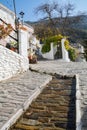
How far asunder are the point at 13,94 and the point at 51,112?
1595 millimetres

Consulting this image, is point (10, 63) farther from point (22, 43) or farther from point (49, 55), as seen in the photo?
point (49, 55)

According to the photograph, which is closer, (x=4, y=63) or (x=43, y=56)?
(x=4, y=63)

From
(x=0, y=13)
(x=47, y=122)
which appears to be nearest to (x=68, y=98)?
(x=47, y=122)

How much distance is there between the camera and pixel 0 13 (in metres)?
28.4

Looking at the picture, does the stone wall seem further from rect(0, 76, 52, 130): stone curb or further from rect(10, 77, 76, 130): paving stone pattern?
rect(10, 77, 76, 130): paving stone pattern

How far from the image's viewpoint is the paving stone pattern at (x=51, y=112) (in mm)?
5629

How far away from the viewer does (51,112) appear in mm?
6430

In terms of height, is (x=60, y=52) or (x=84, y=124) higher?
(x=60, y=52)

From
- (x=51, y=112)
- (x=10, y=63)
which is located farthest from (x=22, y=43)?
(x=51, y=112)

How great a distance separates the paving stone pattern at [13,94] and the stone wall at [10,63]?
30 centimetres

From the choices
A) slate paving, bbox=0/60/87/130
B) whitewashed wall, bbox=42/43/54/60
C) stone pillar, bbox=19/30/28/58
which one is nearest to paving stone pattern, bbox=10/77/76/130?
slate paving, bbox=0/60/87/130

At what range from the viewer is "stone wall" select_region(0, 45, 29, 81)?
10117mm

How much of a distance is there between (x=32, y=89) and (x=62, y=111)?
2089 mm

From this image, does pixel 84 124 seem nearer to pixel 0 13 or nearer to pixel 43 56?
pixel 43 56
